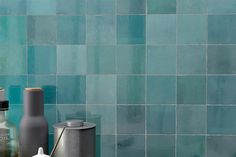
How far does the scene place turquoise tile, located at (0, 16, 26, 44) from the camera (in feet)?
3.97

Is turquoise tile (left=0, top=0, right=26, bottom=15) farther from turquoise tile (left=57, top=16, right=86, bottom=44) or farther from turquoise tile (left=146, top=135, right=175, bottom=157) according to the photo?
turquoise tile (left=146, top=135, right=175, bottom=157)

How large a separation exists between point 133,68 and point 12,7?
1.39 feet

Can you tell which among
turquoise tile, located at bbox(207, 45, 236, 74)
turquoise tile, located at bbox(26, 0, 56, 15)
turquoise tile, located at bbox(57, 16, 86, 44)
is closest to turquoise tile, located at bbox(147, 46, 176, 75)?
turquoise tile, located at bbox(207, 45, 236, 74)

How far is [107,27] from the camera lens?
1.20 metres

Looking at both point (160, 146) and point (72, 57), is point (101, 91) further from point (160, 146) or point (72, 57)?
point (160, 146)

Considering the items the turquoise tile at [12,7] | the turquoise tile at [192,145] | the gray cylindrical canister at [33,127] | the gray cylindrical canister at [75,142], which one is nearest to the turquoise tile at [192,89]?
the turquoise tile at [192,145]

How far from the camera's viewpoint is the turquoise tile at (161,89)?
120 cm

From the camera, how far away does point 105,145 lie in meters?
1.22

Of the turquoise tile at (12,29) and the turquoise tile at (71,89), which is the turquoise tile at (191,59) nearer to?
the turquoise tile at (71,89)

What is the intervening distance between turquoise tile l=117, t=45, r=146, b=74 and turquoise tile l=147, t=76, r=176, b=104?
5 cm

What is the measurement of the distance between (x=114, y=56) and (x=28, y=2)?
317 mm

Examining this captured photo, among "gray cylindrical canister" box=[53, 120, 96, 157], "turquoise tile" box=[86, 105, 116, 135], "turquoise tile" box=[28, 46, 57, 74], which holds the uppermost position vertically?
"turquoise tile" box=[28, 46, 57, 74]

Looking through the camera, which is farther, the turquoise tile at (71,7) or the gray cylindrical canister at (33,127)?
the turquoise tile at (71,7)

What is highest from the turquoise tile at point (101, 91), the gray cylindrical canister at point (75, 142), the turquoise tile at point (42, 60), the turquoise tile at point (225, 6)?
the turquoise tile at point (225, 6)
